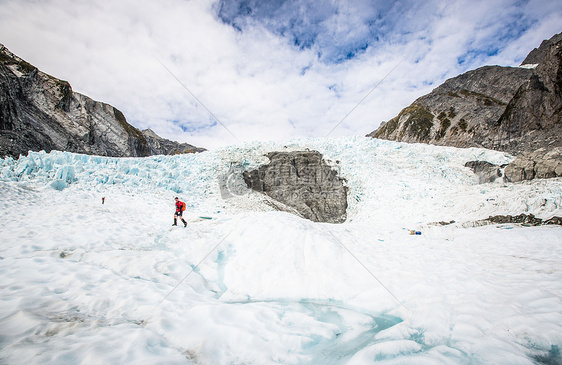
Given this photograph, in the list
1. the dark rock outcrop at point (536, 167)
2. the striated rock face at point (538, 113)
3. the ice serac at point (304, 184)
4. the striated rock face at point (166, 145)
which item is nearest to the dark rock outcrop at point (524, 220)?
the dark rock outcrop at point (536, 167)

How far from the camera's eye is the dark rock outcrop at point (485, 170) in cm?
1955

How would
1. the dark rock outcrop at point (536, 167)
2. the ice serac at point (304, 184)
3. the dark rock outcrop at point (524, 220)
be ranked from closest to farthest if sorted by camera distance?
the dark rock outcrop at point (524, 220) < the dark rock outcrop at point (536, 167) < the ice serac at point (304, 184)

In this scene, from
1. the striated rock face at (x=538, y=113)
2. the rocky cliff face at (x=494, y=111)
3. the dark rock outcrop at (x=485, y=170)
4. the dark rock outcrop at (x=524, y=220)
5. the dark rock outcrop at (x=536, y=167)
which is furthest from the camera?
the rocky cliff face at (x=494, y=111)

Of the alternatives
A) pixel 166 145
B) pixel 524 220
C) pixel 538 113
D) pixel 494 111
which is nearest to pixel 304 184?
pixel 524 220

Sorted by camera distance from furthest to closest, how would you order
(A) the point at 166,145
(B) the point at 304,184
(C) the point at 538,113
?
(A) the point at 166,145
(C) the point at 538,113
(B) the point at 304,184

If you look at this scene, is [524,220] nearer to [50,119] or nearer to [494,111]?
[494,111]

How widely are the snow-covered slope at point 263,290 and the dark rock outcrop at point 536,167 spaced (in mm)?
4344

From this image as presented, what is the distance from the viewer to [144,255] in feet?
19.2

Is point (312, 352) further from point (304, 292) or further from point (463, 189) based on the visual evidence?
point (463, 189)

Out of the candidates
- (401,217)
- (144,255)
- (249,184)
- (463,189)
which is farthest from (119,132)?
(463,189)

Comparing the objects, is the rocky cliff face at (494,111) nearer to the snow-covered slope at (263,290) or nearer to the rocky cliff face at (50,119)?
the snow-covered slope at (263,290)

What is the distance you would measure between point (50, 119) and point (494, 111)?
61.1 m

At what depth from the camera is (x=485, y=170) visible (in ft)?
68.4

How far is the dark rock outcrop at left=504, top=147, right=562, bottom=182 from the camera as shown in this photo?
14586 mm
